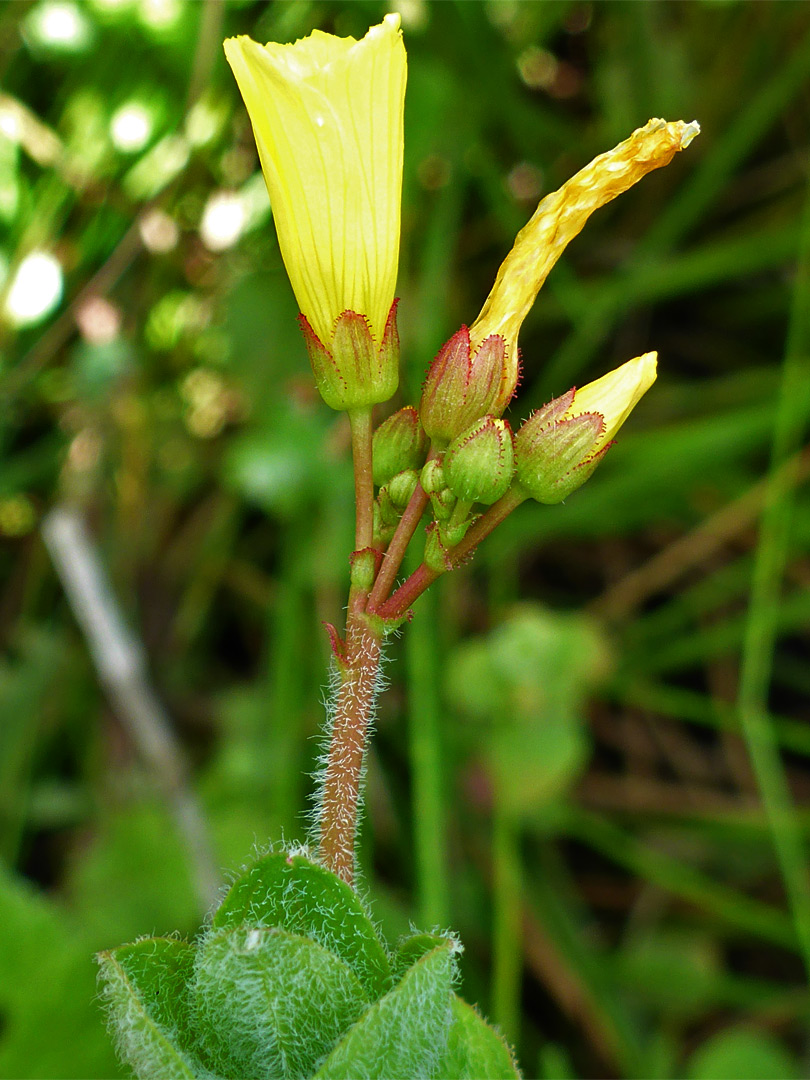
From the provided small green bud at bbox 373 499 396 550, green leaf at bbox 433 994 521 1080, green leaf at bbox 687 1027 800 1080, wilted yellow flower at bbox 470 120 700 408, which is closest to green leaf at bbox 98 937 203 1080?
green leaf at bbox 433 994 521 1080

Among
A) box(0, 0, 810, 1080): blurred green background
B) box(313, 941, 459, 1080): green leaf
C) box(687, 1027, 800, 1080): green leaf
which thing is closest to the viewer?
box(313, 941, 459, 1080): green leaf

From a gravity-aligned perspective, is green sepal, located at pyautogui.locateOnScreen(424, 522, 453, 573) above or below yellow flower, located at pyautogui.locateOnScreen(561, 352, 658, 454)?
below

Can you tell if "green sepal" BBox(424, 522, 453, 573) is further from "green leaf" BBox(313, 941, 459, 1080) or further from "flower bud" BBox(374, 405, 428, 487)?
"green leaf" BBox(313, 941, 459, 1080)

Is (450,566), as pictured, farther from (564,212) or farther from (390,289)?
(564,212)

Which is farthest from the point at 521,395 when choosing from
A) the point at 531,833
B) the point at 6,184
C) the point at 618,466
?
the point at 6,184

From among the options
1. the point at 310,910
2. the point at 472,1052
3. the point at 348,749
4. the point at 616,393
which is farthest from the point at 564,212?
the point at 472,1052

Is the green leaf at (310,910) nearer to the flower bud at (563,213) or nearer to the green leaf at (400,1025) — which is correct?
the green leaf at (400,1025)
